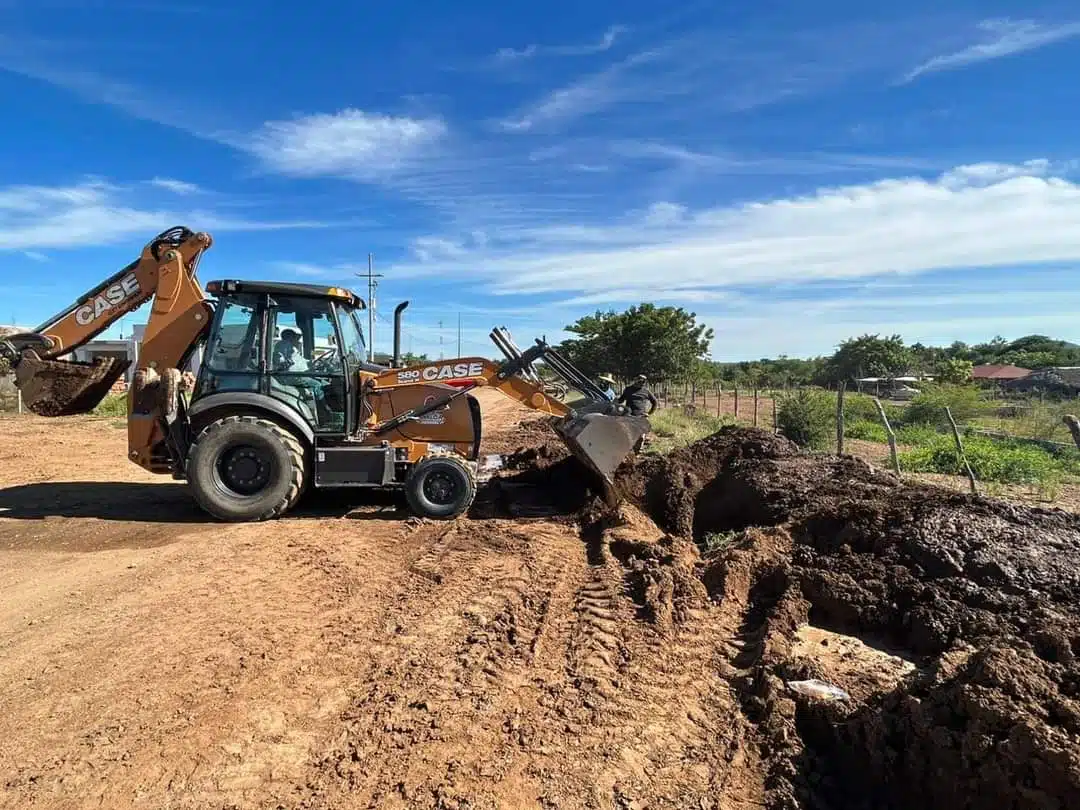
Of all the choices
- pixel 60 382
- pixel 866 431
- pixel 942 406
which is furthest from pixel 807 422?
pixel 60 382

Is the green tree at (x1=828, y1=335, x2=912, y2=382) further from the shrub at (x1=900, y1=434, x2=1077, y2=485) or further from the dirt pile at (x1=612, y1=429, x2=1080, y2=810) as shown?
the dirt pile at (x1=612, y1=429, x2=1080, y2=810)

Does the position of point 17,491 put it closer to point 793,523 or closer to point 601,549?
point 601,549

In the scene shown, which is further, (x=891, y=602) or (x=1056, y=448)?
(x=1056, y=448)

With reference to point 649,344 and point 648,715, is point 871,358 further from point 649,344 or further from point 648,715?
point 648,715

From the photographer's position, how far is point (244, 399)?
768 cm

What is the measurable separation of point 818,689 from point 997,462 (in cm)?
914

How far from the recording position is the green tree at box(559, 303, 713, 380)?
28297 mm

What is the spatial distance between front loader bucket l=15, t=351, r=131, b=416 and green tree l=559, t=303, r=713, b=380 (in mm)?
19508

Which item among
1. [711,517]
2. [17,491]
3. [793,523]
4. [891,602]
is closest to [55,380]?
[17,491]

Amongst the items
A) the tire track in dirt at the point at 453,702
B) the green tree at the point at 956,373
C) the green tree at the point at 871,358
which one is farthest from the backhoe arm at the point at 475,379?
the green tree at the point at 871,358

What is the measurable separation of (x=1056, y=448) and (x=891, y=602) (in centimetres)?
1052

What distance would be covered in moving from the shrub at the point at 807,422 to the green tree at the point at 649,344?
12.1 meters

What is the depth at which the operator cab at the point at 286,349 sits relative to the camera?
782 centimetres

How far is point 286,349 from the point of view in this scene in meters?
7.97
